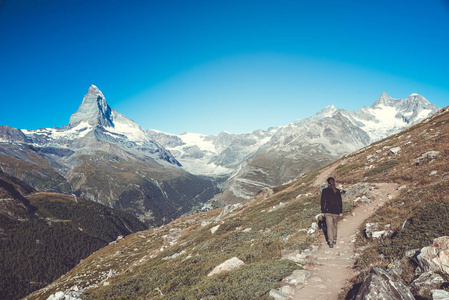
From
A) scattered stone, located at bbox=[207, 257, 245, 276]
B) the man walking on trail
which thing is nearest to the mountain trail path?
the man walking on trail

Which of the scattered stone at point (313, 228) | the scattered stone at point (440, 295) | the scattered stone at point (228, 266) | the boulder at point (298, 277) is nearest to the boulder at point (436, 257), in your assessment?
the scattered stone at point (440, 295)

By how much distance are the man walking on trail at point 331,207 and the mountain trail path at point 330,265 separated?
933 millimetres

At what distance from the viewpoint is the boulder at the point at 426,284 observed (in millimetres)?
8148

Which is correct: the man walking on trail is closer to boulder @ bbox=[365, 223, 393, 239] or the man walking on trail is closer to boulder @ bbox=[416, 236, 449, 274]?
boulder @ bbox=[365, 223, 393, 239]

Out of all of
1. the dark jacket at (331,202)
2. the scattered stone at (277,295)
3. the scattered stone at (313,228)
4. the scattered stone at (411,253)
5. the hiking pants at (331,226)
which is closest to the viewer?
the scattered stone at (411,253)

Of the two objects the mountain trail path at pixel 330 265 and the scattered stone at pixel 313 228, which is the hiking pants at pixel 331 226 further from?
the scattered stone at pixel 313 228

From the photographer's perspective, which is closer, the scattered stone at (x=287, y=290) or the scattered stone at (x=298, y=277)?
→ the scattered stone at (x=287, y=290)

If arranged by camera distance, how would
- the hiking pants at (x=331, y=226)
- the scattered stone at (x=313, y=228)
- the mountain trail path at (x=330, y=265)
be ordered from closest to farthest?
Answer: the mountain trail path at (x=330, y=265) → the hiking pants at (x=331, y=226) → the scattered stone at (x=313, y=228)

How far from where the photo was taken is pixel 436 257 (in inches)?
356

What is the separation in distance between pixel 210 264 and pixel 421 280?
1576 cm

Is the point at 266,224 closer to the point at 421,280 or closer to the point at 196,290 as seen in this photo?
the point at 196,290

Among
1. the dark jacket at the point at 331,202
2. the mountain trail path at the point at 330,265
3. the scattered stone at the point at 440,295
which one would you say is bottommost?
the mountain trail path at the point at 330,265

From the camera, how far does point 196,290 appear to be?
586 inches

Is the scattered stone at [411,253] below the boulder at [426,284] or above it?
below
